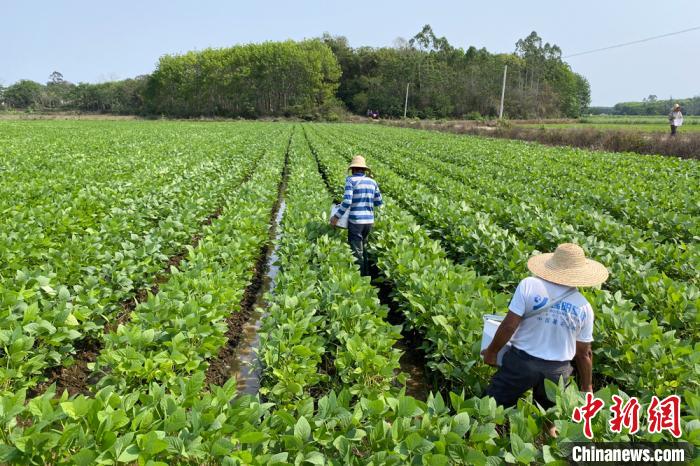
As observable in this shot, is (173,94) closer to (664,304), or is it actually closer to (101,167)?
(101,167)

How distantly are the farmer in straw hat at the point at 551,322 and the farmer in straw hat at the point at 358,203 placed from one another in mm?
3927

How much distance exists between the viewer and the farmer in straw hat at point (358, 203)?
266 inches

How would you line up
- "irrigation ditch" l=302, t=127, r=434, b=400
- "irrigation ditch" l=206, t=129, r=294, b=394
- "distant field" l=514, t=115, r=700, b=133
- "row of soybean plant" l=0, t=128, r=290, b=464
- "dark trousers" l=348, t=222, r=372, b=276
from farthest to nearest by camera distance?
"distant field" l=514, t=115, r=700, b=133
"dark trousers" l=348, t=222, r=372, b=276
"irrigation ditch" l=206, t=129, r=294, b=394
"irrigation ditch" l=302, t=127, r=434, b=400
"row of soybean plant" l=0, t=128, r=290, b=464

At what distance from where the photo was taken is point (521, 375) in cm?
300

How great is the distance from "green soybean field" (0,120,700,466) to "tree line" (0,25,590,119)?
6979 cm

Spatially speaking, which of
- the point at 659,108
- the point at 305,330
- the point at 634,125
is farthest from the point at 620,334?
the point at 659,108

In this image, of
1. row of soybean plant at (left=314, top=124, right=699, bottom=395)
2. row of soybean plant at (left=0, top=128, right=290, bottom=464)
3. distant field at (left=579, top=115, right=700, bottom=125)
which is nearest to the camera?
row of soybean plant at (left=0, top=128, right=290, bottom=464)

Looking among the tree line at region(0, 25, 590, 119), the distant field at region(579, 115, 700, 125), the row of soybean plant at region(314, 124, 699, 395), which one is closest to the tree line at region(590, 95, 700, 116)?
the distant field at region(579, 115, 700, 125)

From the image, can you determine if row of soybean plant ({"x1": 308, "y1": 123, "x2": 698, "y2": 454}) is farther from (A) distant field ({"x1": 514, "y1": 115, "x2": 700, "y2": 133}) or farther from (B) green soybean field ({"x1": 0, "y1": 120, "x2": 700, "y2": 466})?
(A) distant field ({"x1": 514, "y1": 115, "x2": 700, "y2": 133})

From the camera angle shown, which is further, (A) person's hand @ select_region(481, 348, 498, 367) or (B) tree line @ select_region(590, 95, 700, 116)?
(B) tree line @ select_region(590, 95, 700, 116)

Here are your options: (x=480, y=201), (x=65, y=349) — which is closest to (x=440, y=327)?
(x=65, y=349)

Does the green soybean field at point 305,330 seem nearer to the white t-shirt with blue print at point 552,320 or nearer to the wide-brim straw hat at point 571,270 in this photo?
the white t-shirt with blue print at point 552,320

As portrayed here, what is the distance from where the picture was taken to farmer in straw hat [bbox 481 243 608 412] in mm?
2828

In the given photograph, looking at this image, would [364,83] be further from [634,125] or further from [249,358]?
[249,358]
